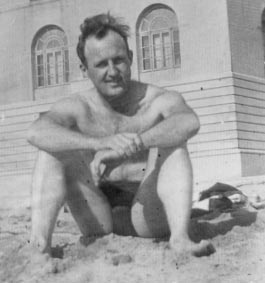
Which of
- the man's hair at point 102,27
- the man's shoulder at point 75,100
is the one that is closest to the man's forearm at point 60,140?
the man's shoulder at point 75,100

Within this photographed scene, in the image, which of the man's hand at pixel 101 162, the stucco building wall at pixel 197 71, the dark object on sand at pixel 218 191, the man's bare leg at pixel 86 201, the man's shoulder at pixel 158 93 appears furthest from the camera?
the stucco building wall at pixel 197 71

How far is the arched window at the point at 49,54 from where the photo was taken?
34.4 feet

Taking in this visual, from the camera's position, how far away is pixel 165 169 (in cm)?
187

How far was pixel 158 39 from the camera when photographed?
1084 cm

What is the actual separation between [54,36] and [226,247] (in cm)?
958

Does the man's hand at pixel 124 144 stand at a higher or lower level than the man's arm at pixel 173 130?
lower

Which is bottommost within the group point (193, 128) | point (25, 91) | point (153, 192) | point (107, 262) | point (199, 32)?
point (107, 262)

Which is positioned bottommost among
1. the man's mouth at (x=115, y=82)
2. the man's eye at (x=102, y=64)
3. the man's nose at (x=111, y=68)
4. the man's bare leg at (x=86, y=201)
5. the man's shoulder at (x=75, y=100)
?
the man's bare leg at (x=86, y=201)

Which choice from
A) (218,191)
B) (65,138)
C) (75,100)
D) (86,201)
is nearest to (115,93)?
(75,100)

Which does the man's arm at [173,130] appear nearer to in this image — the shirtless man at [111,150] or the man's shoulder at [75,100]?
the shirtless man at [111,150]

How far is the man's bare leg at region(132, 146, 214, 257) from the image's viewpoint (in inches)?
71.6

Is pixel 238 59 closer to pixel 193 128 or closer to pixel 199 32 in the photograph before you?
pixel 199 32

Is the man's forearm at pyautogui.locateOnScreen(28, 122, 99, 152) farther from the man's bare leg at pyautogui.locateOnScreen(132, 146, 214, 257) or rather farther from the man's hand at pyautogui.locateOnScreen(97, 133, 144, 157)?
the man's bare leg at pyautogui.locateOnScreen(132, 146, 214, 257)

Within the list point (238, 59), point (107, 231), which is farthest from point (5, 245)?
point (238, 59)
